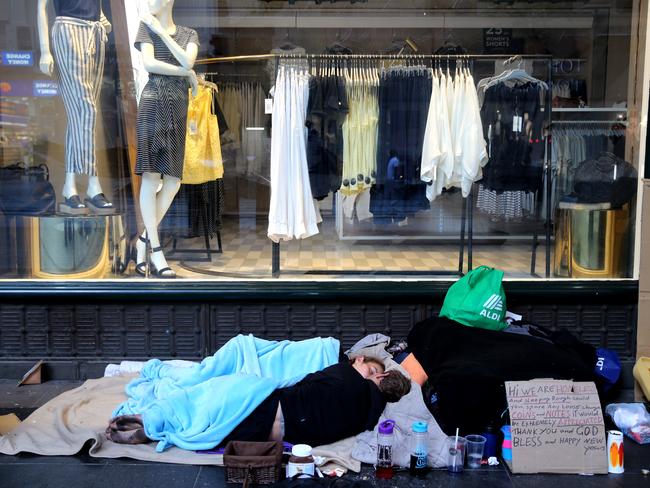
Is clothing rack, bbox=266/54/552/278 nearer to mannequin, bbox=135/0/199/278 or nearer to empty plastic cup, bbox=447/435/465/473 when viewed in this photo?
mannequin, bbox=135/0/199/278

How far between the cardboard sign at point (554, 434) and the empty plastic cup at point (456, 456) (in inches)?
9.5

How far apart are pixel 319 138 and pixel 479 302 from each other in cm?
171

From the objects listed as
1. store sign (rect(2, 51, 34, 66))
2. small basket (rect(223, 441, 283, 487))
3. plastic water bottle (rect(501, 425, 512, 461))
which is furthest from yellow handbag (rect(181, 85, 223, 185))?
plastic water bottle (rect(501, 425, 512, 461))

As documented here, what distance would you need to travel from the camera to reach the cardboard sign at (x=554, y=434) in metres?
3.60

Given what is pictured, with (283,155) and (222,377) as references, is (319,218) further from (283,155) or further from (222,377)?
(222,377)

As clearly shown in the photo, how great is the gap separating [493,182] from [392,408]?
2.28 meters

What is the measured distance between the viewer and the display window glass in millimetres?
4992

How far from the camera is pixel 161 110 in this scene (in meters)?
5.02

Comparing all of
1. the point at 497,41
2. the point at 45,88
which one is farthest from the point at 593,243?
the point at 45,88

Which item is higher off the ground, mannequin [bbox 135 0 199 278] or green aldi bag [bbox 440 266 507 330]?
mannequin [bbox 135 0 199 278]

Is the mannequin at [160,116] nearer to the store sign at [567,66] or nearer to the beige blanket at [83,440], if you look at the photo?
the beige blanket at [83,440]

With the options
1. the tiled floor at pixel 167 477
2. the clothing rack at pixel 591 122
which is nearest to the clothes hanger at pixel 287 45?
the clothing rack at pixel 591 122

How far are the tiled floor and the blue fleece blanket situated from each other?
0.17 metres

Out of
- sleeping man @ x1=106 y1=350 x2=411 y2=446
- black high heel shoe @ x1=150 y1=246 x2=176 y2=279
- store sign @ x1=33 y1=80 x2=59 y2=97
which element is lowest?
sleeping man @ x1=106 y1=350 x2=411 y2=446
